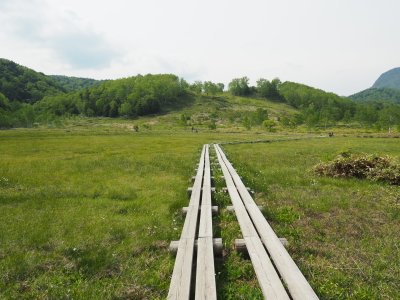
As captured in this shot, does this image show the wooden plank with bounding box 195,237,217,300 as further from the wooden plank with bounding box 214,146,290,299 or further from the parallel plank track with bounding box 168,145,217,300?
the wooden plank with bounding box 214,146,290,299

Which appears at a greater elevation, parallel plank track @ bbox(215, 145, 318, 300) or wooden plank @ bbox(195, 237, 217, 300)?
parallel plank track @ bbox(215, 145, 318, 300)

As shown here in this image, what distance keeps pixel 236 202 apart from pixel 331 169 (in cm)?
876

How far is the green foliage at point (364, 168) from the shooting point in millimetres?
14821

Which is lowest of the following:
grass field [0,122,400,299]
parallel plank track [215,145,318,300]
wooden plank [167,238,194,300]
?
grass field [0,122,400,299]

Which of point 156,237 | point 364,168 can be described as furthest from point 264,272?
point 364,168

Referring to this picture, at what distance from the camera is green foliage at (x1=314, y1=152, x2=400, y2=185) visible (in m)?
14.8

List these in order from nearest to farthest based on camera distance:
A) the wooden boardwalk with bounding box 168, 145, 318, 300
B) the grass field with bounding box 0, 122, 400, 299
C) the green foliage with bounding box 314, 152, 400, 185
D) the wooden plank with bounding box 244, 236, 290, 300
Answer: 1. the wooden plank with bounding box 244, 236, 290, 300
2. the wooden boardwalk with bounding box 168, 145, 318, 300
3. the grass field with bounding box 0, 122, 400, 299
4. the green foliage with bounding box 314, 152, 400, 185

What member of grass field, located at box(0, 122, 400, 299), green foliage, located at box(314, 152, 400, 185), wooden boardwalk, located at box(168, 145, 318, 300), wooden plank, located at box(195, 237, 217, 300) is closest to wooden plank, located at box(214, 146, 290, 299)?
wooden boardwalk, located at box(168, 145, 318, 300)

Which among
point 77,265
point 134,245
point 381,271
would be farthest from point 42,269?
point 381,271

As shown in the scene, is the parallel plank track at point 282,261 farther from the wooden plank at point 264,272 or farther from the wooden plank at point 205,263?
the wooden plank at point 205,263

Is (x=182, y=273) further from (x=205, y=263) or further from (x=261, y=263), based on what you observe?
(x=261, y=263)

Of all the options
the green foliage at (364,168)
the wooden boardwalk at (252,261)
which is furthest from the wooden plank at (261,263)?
the green foliage at (364,168)

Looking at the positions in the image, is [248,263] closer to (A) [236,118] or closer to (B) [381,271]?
(B) [381,271]

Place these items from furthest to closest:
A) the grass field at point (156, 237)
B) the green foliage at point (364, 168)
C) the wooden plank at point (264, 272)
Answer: the green foliage at point (364, 168) < the grass field at point (156, 237) < the wooden plank at point (264, 272)
